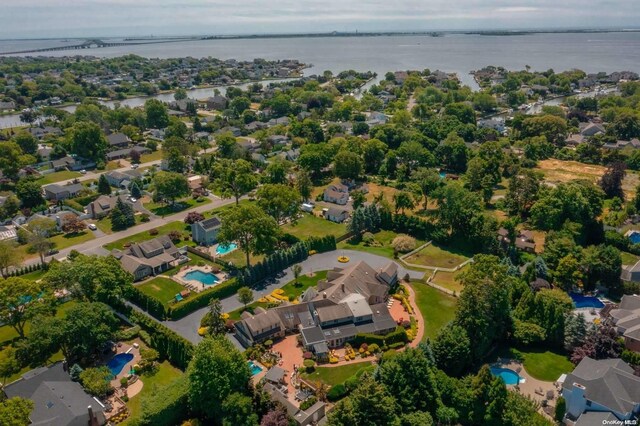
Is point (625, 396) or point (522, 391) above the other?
point (625, 396)

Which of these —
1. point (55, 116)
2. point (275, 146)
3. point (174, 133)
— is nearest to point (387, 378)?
point (275, 146)

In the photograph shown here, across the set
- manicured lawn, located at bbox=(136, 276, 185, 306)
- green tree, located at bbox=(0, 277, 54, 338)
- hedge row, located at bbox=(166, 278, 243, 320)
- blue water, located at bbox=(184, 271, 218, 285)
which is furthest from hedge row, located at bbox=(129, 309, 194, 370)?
blue water, located at bbox=(184, 271, 218, 285)

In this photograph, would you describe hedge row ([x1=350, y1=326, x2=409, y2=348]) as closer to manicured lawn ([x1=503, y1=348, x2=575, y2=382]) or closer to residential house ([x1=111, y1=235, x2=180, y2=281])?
manicured lawn ([x1=503, y1=348, x2=575, y2=382])

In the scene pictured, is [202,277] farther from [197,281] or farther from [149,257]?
[149,257]

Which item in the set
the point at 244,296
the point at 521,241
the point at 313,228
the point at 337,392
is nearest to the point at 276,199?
the point at 313,228

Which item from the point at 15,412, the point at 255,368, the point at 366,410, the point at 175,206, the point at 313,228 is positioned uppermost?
the point at 15,412

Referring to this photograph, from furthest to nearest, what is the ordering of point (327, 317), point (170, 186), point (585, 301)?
point (170, 186)
point (585, 301)
point (327, 317)

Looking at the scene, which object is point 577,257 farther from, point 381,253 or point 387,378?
point 387,378
